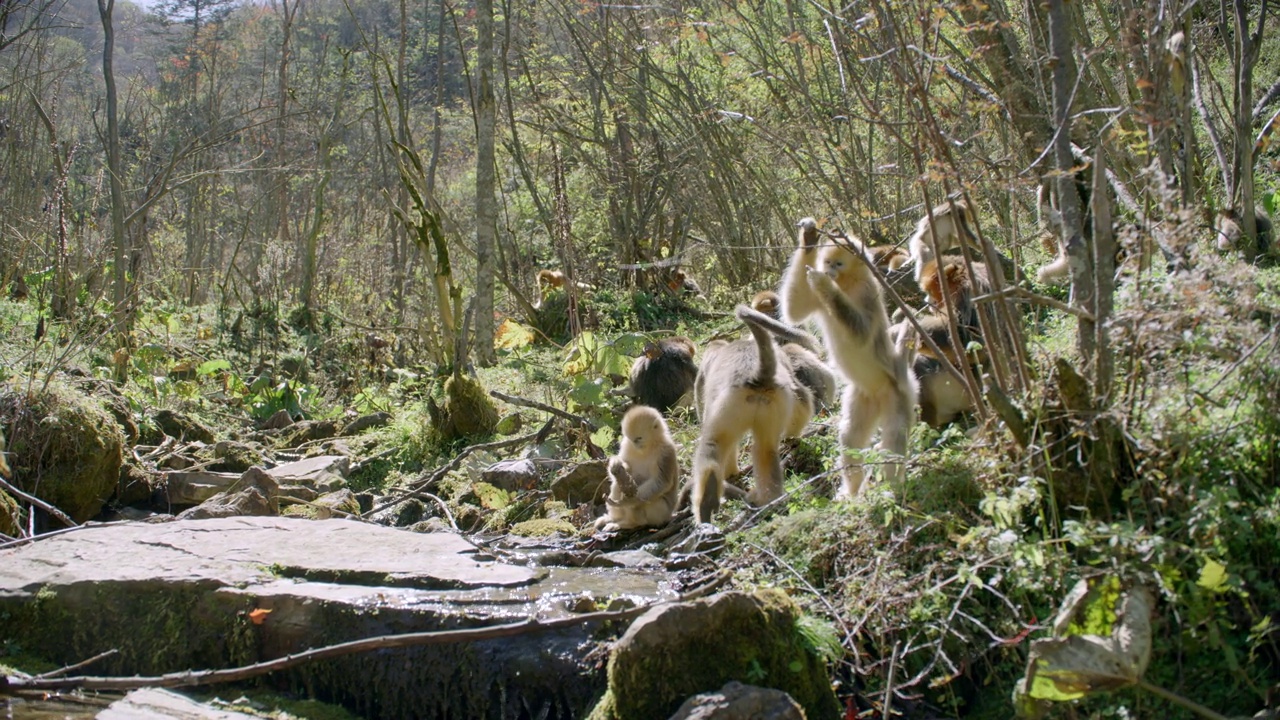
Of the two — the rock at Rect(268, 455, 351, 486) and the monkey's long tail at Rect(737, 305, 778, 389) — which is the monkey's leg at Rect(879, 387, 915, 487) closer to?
the monkey's long tail at Rect(737, 305, 778, 389)

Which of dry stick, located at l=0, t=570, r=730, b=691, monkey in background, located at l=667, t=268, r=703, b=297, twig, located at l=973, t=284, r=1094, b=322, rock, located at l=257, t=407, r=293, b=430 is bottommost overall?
dry stick, located at l=0, t=570, r=730, b=691

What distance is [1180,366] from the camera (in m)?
4.30

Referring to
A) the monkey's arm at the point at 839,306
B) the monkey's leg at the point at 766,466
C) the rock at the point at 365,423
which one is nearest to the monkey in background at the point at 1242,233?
the monkey's arm at the point at 839,306

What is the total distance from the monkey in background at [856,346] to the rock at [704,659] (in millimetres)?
1970

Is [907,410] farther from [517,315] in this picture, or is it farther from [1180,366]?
[517,315]

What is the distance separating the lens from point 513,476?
8.30m

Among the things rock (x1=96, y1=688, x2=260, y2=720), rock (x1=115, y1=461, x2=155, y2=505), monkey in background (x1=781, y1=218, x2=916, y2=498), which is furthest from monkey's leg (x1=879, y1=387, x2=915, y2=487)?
rock (x1=115, y1=461, x2=155, y2=505)

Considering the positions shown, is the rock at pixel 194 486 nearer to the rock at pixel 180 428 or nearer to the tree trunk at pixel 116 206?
the rock at pixel 180 428

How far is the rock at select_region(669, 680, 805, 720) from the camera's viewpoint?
12.6 feet

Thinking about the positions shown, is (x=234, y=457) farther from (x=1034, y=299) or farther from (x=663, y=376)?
(x=1034, y=299)

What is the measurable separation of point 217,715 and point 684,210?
1255cm

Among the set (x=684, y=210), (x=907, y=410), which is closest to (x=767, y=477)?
(x=907, y=410)

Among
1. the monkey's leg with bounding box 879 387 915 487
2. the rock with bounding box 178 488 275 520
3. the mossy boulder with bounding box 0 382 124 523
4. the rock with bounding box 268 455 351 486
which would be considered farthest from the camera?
the rock with bounding box 268 455 351 486

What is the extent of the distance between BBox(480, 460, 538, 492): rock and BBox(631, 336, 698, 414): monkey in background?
202 cm
